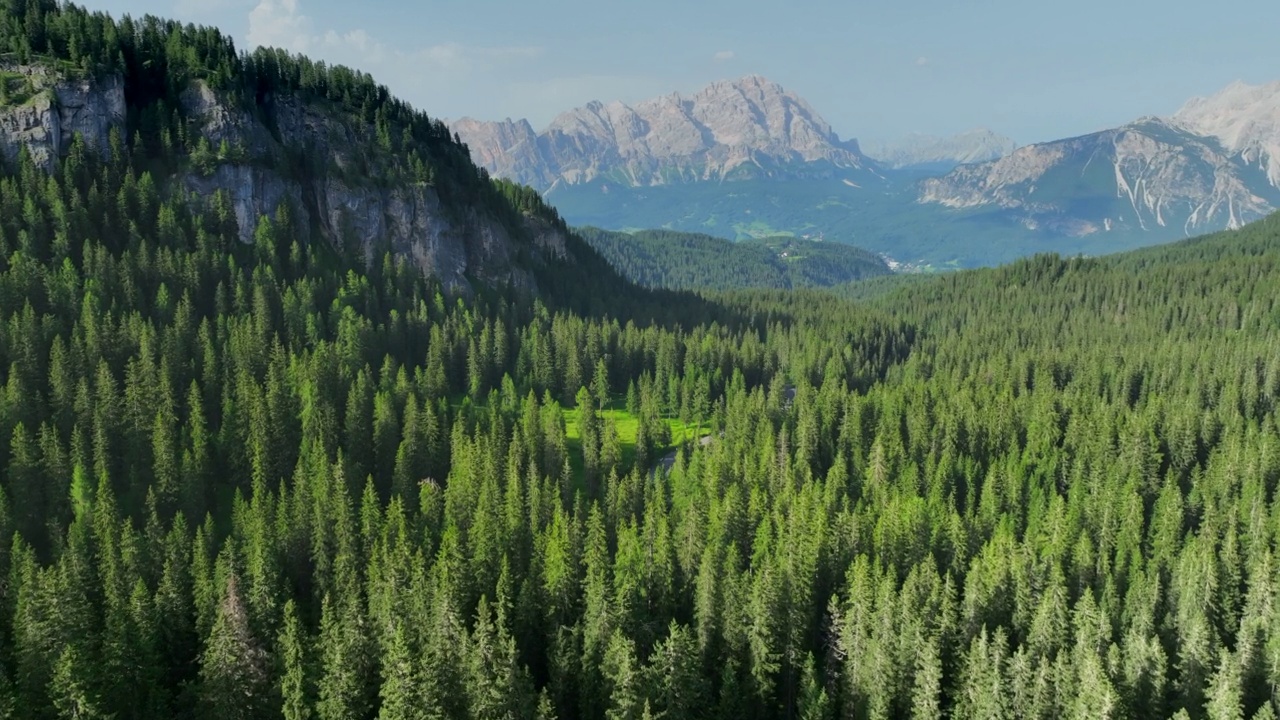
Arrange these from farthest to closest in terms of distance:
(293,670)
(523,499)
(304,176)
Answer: (304,176), (523,499), (293,670)

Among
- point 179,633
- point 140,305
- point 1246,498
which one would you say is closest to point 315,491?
point 179,633

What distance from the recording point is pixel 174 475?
87938 millimetres

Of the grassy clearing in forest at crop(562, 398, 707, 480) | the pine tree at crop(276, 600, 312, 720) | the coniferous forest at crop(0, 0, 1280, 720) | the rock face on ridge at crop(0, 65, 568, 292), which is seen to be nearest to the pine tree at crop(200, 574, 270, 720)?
the coniferous forest at crop(0, 0, 1280, 720)

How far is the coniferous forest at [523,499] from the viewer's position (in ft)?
185

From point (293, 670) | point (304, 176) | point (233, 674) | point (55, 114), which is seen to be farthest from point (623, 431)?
point (55, 114)

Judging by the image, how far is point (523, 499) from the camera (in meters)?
89.7

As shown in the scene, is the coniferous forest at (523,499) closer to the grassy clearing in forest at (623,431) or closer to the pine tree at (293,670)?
the pine tree at (293,670)

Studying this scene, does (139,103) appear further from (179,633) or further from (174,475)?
(179,633)

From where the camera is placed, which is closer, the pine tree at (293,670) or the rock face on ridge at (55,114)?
the pine tree at (293,670)

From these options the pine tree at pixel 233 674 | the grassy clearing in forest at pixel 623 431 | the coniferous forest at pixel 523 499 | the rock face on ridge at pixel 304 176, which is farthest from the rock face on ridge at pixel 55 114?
the pine tree at pixel 233 674

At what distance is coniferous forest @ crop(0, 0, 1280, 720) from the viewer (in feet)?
185

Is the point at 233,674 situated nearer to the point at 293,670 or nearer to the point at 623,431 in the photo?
the point at 293,670

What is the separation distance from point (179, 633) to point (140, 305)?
2827 inches

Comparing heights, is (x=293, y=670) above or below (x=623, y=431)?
above
